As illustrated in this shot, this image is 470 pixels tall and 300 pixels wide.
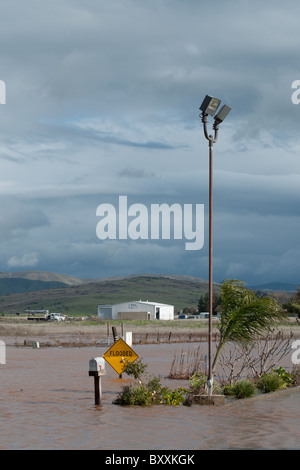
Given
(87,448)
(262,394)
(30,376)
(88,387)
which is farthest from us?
(30,376)

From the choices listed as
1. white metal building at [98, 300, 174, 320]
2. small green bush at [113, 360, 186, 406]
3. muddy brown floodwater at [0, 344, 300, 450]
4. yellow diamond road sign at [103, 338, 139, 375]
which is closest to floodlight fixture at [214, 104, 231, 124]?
small green bush at [113, 360, 186, 406]

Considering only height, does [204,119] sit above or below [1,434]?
above

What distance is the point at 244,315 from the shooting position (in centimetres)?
2067

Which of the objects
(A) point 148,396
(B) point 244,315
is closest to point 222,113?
(B) point 244,315

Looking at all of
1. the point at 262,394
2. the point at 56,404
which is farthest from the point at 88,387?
the point at 262,394

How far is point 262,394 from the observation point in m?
20.8

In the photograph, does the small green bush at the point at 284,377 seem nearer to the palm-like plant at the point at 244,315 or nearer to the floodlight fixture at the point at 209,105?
the palm-like plant at the point at 244,315

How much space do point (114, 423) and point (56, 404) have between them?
4.17m

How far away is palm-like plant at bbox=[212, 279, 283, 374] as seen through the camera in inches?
808

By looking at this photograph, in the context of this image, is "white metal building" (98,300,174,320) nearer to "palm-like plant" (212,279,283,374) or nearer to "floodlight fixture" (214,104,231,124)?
"palm-like plant" (212,279,283,374)

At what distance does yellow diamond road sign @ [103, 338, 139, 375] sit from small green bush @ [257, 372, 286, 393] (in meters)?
3.76

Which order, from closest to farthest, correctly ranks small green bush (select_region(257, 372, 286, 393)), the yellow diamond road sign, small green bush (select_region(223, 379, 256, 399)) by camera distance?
small green bush (select_region(223, 379, 256, 399)) < small green bush (select_region(257, 372, 286, 393)) < the yellow diamond road sign
